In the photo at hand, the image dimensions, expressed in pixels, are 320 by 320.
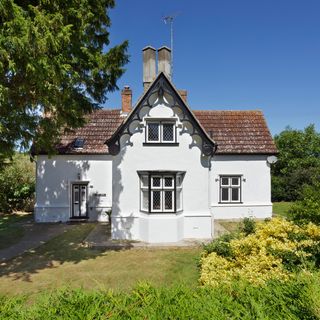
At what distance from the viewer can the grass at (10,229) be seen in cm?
1298

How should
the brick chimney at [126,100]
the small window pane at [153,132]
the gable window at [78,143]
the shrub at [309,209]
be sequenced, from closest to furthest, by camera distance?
the shrub at [309,209]
the small window pane at [153,132]
the gable window at [78,143]
the brick chimney at [126,100]

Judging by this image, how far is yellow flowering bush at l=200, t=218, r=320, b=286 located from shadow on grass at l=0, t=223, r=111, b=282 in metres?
5.22

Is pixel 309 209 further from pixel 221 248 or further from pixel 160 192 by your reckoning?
pixel 160 192

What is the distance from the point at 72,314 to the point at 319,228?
25.5 feet

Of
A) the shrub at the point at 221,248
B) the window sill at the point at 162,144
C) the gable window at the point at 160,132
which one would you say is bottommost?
the shrub at the point at 221,248

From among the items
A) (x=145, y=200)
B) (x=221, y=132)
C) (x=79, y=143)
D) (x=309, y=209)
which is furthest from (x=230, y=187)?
(x=79, y=143)

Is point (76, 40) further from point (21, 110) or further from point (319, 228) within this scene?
point (319, 228)

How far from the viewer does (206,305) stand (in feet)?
12.7

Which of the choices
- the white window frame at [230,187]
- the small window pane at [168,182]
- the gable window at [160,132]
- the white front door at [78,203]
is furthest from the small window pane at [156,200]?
the white window frame at [230,187]

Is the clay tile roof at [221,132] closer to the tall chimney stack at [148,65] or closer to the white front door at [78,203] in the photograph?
the white front door at [78,203]

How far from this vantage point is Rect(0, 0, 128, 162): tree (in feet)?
22.7

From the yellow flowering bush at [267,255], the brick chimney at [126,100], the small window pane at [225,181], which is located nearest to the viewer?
the yellow flowering bush at [267,255]

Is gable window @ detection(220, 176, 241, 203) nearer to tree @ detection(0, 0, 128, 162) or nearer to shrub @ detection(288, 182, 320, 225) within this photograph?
shrub @ detection(288, 182, 320, 225)

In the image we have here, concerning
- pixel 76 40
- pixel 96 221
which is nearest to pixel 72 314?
pixel 76 40
